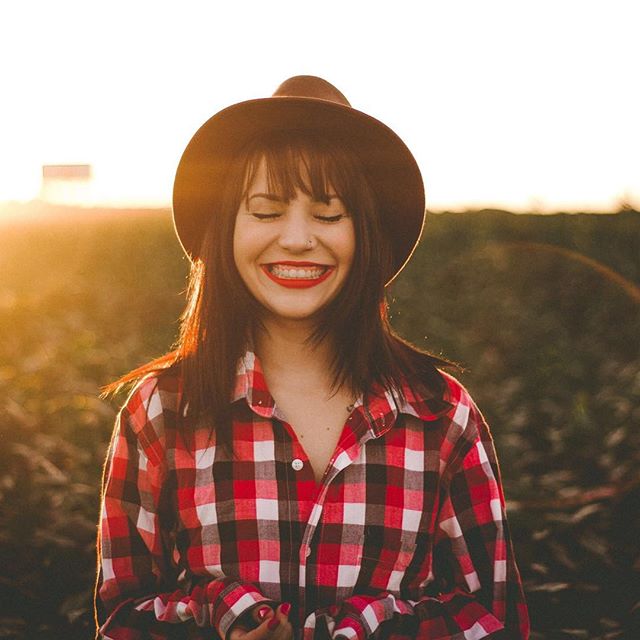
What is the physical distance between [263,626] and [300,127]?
1.08 m

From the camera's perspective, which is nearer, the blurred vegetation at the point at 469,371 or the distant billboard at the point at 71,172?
the blurred vegetation at the point at 469,371

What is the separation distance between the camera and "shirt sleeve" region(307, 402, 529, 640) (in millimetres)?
1620

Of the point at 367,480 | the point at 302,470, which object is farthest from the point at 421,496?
the point at 302,470

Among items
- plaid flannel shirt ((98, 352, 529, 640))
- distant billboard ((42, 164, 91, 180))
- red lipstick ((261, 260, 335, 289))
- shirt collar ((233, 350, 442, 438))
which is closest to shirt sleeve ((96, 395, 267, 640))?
plaid flannel shirt ((98, 352, 529, 640))

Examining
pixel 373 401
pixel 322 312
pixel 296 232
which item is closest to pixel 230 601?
pixel 373 401

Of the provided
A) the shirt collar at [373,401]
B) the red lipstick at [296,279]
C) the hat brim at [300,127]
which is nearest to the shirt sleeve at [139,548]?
the shirt collar at [373,401]

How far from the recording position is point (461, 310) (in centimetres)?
938

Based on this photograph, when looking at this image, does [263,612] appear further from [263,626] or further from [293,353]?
[293,353]

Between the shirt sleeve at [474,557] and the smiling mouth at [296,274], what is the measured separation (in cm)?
51

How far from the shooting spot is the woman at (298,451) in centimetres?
158

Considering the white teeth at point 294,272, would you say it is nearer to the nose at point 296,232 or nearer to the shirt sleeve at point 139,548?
the nose at point 296,232

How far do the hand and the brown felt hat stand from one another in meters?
0.83

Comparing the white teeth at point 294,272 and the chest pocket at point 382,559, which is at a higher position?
the white teeth at point 294,272

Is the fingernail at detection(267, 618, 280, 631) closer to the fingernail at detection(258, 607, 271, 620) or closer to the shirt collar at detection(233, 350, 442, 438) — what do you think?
the fingernail at detection(258, 607, 271, 620)
